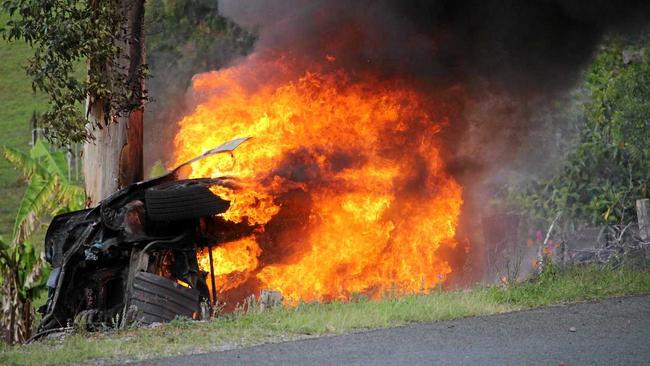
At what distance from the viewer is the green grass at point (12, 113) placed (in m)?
29.5

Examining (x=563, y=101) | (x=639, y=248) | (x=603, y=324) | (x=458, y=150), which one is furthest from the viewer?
(x=563, y=101)

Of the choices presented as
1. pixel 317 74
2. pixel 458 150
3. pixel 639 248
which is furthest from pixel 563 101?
pixel 317 74

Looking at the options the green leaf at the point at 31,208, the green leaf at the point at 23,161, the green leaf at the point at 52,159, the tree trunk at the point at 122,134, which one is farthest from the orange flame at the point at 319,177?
the green leaf at the point at 52,159

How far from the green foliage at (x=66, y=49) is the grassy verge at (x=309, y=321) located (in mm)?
3141

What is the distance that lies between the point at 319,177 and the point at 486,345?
15.3 ft

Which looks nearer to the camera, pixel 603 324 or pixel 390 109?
A: pixel 603 324

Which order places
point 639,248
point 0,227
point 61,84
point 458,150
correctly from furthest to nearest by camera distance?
point 0,227
point 458,150
point 639,248
point 61,84

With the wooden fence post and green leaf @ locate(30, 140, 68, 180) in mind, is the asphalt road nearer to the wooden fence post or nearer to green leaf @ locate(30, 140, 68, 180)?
the wooden fence post

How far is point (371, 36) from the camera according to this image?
40.9 feet

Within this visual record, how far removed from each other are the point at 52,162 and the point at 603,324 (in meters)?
10.8

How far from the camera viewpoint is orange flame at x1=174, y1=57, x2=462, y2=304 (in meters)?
11.6

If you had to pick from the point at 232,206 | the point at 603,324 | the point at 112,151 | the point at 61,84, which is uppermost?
the point at 61,84

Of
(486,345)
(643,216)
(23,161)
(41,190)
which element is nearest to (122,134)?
Answer: (41,190)

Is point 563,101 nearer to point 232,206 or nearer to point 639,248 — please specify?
point 639,248
